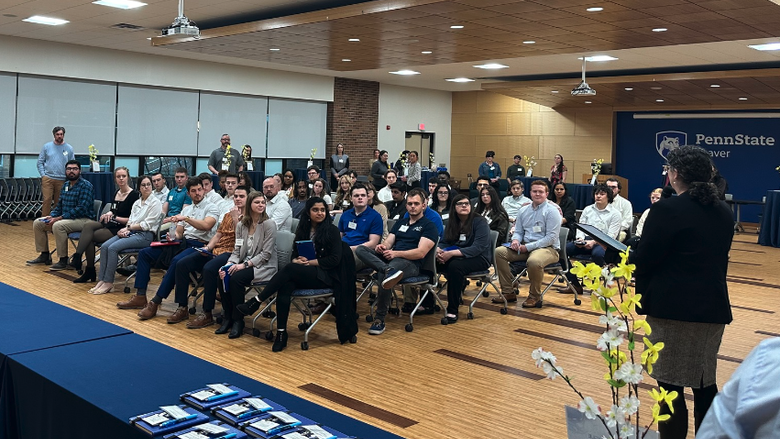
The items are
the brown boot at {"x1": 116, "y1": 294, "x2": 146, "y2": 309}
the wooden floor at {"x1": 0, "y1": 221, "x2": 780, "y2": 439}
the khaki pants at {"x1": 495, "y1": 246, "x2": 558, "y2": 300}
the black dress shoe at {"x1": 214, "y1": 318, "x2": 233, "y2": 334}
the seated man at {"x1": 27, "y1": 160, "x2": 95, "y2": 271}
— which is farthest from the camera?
the seated man at {"x1": 27, "y1": 160, "x2": 95, "y2": 271}

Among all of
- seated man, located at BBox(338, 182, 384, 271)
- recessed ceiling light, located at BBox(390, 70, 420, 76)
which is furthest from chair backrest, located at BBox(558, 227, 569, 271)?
recessed ceiling light, located at BBox(390, 70, 420, 76)

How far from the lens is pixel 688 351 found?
3.23 m

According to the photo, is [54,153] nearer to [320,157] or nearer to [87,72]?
[87,72]

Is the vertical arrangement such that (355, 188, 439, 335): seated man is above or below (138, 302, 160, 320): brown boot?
above

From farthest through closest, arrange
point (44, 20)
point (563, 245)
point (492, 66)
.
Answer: point (492, 66) < point (44, 20) < point (563, 245)

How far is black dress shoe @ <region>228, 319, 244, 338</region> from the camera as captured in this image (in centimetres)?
621

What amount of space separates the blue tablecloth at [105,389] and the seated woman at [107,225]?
18.3 feet

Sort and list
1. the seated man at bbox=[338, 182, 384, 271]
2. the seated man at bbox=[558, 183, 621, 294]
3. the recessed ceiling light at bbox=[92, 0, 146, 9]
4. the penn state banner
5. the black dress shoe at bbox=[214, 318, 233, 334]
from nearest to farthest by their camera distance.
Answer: the black dress shoe at bbox=[214, 318, 233, 334] → the seated man at bbox=[338, 182, 384, 271] → the seated man at bbox=[558, 183, 621, 294] → the recessed ceiling light at bbox=[92, 0, 146, 9] → the penn state banner

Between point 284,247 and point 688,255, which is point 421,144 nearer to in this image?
point 284,247

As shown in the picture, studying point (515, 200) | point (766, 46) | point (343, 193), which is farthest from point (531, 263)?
point (766, 46)

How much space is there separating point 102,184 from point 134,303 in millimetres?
7242

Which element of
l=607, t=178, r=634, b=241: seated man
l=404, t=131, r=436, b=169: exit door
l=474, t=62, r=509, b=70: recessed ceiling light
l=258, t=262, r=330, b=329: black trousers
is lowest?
l=258, t=262, r=330, b=329: black trousers

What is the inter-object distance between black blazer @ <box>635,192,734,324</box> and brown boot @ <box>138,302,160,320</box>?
4.92 m

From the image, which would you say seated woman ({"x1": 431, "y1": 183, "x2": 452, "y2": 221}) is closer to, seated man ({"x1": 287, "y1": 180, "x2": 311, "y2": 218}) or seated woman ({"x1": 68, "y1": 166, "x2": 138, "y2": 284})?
seated man ({"x1": 287, "y1": 180, "x2": 311, "y2": 218})
